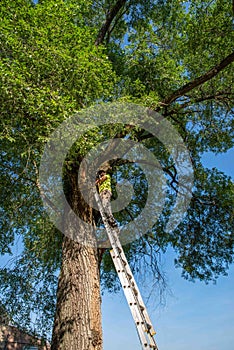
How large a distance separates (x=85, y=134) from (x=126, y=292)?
336 centimetres

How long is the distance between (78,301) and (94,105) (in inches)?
167

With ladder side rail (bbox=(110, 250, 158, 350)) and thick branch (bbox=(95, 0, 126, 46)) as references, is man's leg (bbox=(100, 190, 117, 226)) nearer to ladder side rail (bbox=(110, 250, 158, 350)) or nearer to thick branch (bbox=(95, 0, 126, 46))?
ladder side rail (bbox=(110, 250, 158, 350))

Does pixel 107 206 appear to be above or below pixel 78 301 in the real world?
above

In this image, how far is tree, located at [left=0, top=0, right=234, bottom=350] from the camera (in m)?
6.64

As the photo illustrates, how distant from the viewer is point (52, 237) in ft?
34.4

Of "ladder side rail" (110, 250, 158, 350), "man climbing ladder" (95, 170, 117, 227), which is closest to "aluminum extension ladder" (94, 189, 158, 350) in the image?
"ladder side rail" (110, 250, 158, 350)

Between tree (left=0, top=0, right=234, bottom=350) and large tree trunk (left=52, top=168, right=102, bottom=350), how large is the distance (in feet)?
0.08

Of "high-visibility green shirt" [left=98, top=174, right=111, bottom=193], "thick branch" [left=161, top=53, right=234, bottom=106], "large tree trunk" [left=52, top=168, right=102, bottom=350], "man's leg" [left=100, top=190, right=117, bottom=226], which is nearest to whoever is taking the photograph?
"large tree trunk" [left=52, top=168, right=102, bottom=350]

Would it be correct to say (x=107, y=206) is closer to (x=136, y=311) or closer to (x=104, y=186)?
(x=104, y=186)

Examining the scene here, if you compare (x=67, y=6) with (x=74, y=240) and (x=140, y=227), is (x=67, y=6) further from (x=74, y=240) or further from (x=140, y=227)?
(x=140, y=227)

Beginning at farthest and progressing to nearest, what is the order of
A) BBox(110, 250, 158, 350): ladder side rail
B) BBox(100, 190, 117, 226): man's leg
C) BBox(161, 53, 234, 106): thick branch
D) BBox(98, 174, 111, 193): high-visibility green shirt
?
1. BBox(161, 53, 234, 106): thick branch
2. BBox(98, 174, 111, 193): high-visibility green shirt
3. BBox(100, 190, 117, 226): man's leg
4. BBox(110, 250, 158, 350): ladder side rail

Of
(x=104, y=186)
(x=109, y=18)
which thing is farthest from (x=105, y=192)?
(x=109, y=18)

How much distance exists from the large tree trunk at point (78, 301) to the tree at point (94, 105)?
24 mm

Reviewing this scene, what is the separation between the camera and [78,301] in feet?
21.4
